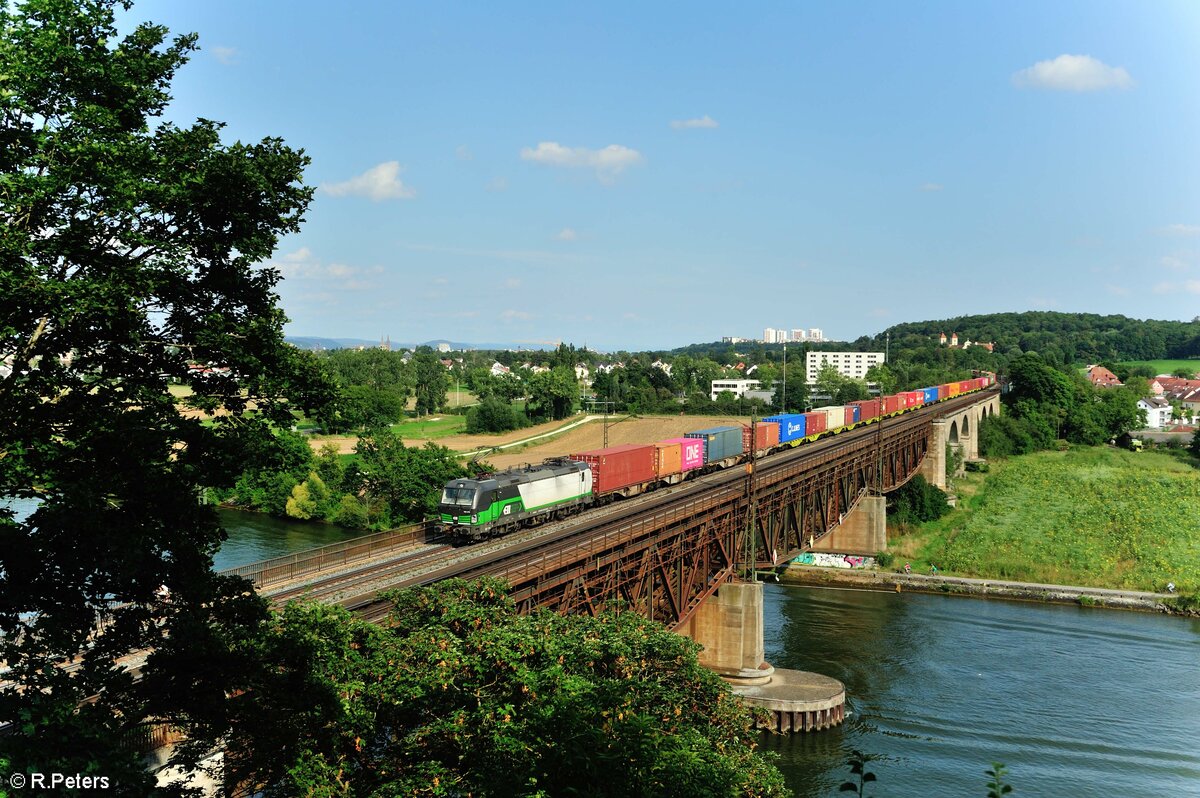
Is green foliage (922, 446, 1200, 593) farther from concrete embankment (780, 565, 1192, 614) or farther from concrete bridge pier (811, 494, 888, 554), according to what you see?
concrete bridge pier (811, 494, 888, 554)

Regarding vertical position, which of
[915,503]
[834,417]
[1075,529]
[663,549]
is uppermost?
[834,417]

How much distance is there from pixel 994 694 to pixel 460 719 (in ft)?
126

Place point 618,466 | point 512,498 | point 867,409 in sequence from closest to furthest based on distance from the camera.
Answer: point 512,498, point 618,466, point 867,409

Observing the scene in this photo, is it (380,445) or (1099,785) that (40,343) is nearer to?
(1099,785)

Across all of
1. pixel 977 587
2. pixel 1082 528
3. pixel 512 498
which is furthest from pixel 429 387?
pixel 512 498

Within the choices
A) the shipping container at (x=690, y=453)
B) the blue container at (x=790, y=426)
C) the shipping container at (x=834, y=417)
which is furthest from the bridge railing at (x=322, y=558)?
the shipping container at (x=834, y=417)

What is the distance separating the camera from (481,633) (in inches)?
723

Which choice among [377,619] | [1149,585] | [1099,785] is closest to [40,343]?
[377,619]

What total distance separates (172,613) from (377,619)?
1285 cm

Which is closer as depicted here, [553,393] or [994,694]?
[994,694]

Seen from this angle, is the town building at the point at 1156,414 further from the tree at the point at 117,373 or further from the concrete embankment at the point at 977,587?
the tree at the point at 117,373

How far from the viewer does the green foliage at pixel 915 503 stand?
8506 cm

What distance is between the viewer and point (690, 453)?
60594mm

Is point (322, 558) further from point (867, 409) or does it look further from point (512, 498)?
point (867, 409)
